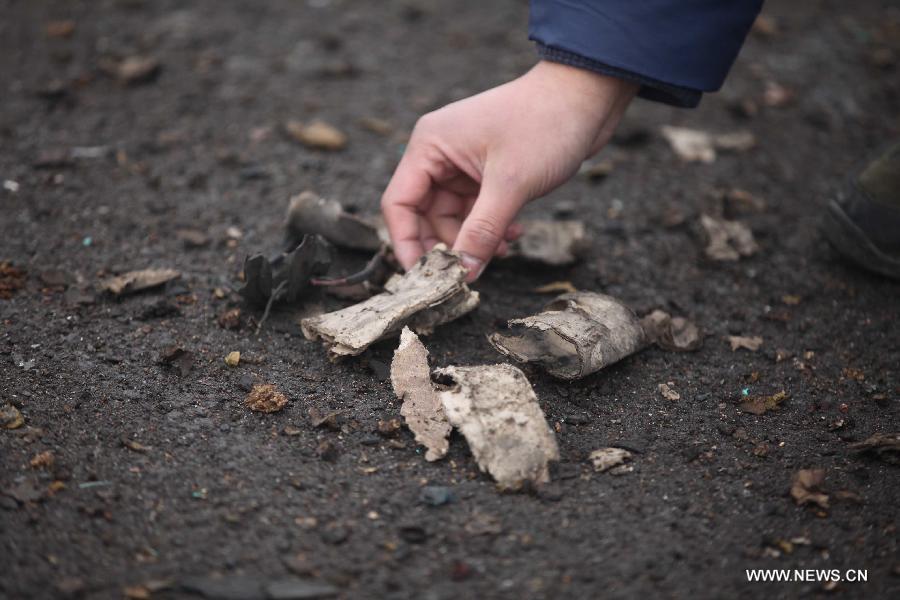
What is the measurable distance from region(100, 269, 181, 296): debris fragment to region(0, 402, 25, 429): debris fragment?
1.70ft

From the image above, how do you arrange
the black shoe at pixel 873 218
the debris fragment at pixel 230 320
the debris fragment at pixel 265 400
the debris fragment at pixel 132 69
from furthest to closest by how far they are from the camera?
the debris fragment at pixel 132 69 → the black shoe at pixel 873 218 → the debris fragment at pixel 230 320 → the debris fragment at pixel 265 400

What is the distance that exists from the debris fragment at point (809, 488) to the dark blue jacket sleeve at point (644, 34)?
1.10 m

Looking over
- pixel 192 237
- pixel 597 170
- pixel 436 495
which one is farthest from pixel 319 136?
pixel 436 495

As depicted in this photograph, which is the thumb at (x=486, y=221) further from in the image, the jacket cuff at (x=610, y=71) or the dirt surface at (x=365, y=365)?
the jacket cuff at (x=610, y=71)

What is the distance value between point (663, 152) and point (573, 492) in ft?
6.64

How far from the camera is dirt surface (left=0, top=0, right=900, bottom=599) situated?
1607 millimetres

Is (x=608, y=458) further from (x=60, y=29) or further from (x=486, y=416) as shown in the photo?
(x=60, y=29)

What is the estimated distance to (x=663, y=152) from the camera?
3350 mm

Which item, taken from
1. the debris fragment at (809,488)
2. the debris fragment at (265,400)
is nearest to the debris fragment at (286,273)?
the debris fragment at (265,400)

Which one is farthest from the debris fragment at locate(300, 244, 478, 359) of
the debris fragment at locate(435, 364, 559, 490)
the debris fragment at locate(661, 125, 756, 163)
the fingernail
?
the debris fragment at locate(661, 125, 756, 163)

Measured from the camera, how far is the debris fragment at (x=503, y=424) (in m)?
1.76

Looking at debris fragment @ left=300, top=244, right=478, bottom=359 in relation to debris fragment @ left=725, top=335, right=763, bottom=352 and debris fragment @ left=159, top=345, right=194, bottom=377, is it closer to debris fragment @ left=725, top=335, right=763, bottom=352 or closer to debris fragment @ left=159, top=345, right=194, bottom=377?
debris fragment @ left=159, top=345, right=194, bottom=377

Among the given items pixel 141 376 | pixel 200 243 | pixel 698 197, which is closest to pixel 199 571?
pixel 141 376

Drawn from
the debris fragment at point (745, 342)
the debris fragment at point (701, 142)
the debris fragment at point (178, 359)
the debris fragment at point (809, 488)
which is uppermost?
the debris fragment at point (809, 488)
